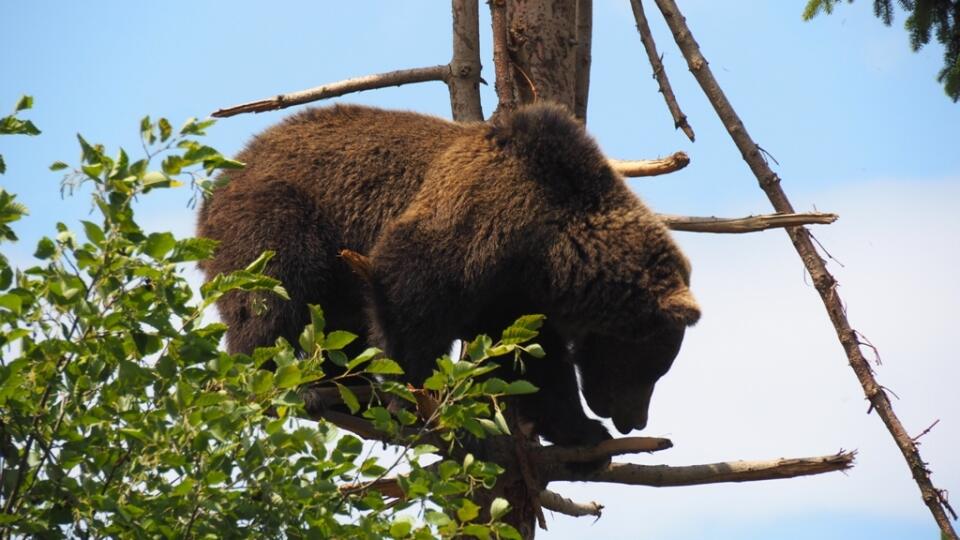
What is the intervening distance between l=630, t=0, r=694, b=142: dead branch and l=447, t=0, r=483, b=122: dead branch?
3.51 feet

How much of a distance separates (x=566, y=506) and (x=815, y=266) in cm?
193

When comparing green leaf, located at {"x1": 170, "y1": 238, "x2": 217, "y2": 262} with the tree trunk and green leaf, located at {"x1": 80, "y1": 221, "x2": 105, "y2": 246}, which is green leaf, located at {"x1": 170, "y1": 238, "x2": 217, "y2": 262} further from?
the tree trunk

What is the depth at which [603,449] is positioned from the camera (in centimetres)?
677

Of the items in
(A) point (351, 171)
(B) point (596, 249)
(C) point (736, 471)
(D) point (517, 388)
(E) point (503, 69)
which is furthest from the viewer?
(E) point (503, 69)

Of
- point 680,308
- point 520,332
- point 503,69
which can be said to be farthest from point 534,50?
point 520,332

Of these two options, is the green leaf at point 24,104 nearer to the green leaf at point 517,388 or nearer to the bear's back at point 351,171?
the green leaf at point 517,388

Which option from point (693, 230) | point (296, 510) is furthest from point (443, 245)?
point (296, 510)

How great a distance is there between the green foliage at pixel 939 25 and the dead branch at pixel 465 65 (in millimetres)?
2708

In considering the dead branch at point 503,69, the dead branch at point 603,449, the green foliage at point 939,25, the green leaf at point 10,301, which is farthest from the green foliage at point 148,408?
the green foliage at point 939,25

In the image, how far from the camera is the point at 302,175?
286 inches

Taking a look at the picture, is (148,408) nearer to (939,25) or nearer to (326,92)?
(326,92)

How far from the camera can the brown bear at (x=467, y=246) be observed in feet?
22.2

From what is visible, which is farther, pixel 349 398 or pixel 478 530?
pixel 349 398

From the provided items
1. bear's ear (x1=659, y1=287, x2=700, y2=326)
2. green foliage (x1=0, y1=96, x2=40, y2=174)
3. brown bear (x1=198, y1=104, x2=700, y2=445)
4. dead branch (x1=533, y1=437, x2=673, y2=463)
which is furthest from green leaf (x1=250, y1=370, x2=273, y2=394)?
bear's ear (x1=659, y1=287, x2=700, y2=326)
